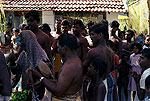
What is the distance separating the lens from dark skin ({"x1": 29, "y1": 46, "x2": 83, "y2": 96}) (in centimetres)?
320

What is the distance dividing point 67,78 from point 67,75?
4cm

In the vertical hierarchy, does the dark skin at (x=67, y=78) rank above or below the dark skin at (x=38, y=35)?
below

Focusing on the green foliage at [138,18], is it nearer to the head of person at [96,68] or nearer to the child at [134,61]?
the child at [134,61]

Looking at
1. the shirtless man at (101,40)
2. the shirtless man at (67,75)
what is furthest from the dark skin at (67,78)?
the shirtless man at (101,40)

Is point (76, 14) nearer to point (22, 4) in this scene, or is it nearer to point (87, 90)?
point (22, 4)

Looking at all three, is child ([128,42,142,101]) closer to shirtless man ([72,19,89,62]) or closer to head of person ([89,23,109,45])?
shirtless man ([72,19,89,62])

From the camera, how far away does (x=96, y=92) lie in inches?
141

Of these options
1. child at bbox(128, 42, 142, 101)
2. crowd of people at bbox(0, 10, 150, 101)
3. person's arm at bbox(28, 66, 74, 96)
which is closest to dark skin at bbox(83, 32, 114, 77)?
crowd of people at bbox(0, 10, 150, 101)

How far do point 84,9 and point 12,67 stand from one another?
30.0 ft

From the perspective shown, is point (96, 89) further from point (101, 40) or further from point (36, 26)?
point (36, 26)

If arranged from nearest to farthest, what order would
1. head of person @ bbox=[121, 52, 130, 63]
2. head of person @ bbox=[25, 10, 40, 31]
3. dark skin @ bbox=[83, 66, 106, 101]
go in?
dark skin @ bbox=[83, 66, 106, 101], head of person @ bbox=[25, 10, 40, 31], head of person @ bbox=[121, 52, 130, 63]

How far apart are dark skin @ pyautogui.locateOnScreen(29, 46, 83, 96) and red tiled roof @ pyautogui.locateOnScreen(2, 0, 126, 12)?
986 cm

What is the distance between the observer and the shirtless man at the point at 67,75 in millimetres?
3201

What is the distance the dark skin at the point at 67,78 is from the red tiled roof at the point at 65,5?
32.4ft
